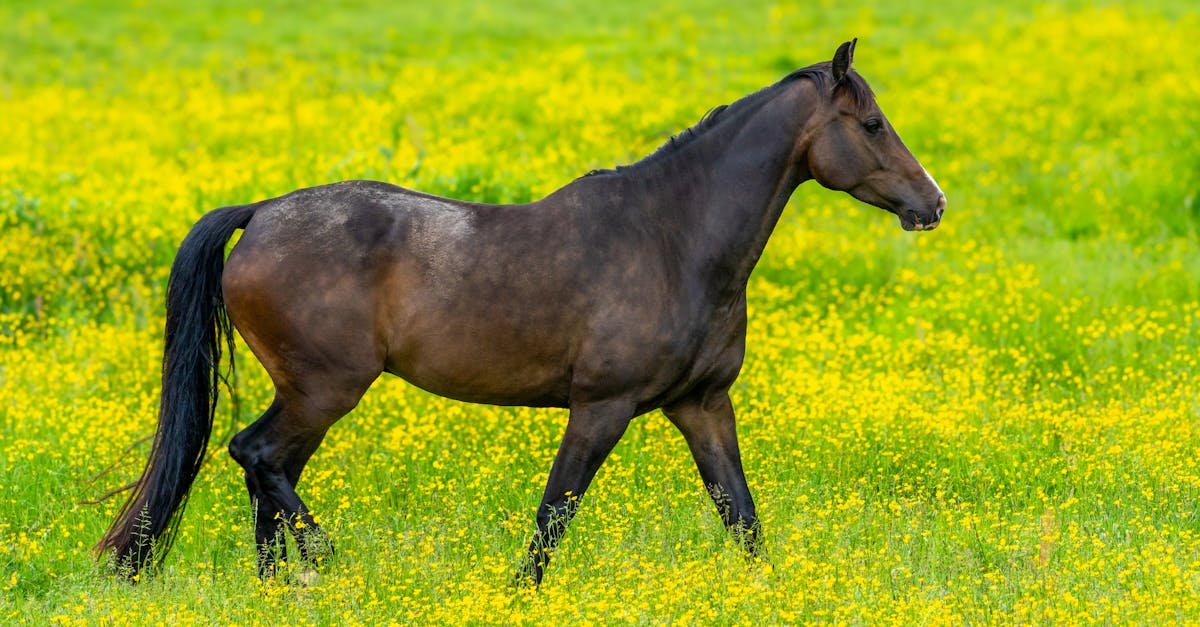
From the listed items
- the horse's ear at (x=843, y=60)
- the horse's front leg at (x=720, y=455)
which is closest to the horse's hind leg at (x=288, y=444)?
the horse's front leg at (x=720, y=455)

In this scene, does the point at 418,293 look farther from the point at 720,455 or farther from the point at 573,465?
the point at 720,455

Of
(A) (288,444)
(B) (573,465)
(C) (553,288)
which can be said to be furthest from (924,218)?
(A) (288,444)

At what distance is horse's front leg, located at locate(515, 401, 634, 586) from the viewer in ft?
19.8

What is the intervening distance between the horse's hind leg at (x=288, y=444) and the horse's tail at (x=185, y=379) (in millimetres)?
350

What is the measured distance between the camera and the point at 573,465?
604 centimetres

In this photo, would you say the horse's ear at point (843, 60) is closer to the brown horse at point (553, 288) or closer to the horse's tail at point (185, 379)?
the brown horse at point (553, 288)

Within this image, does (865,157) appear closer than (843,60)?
No

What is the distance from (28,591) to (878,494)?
172 inches

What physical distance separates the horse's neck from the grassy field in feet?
4.61

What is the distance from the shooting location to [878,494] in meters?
7.20

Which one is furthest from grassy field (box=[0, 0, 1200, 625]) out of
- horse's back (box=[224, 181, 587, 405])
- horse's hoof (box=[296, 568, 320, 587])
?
horse's back (box=[224, 181, 587, 405])

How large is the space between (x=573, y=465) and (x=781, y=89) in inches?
78.3

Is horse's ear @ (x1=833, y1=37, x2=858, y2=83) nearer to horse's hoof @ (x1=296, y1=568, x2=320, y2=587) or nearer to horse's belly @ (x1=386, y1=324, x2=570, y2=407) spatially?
horse's belly @ (x1=386, y1=324, x2=570, y2=407)

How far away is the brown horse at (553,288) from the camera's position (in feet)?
19.8
